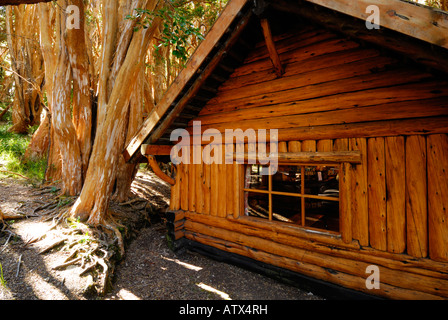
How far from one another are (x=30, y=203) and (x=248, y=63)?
6076mm

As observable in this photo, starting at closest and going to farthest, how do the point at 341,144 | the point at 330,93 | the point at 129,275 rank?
the point at 341,144, the point at 330,93, the point at 129,275

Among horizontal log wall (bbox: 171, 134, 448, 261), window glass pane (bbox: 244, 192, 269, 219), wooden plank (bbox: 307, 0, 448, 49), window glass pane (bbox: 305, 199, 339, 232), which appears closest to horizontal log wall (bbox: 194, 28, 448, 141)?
horizontal log wall (bbox: 171, 134, 448, 261)

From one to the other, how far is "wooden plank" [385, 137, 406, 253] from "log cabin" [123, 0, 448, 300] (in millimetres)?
12

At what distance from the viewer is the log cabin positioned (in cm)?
235

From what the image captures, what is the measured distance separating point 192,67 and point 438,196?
358 cm

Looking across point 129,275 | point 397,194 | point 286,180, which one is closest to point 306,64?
point 397,194

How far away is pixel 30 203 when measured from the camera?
5.16 meters

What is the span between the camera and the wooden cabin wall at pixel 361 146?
7.98 feet

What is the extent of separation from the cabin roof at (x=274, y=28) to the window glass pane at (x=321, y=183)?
178 inches

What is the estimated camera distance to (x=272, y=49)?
2977mm

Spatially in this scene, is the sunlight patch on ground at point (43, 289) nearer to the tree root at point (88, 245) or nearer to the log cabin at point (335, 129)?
the tree root at point (88, 245)

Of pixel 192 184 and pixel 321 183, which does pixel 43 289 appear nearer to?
pixel 192 184
